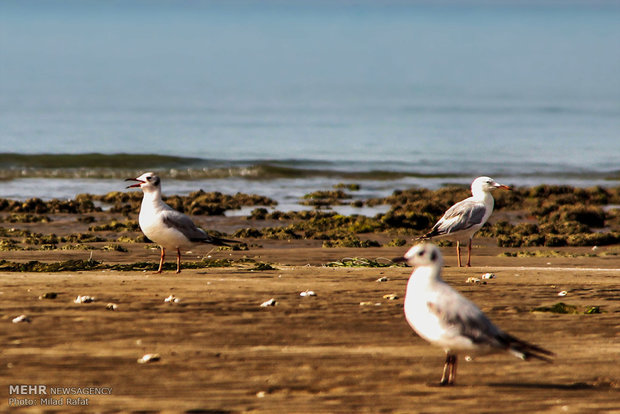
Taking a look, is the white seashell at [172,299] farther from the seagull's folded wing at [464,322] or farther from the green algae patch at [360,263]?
the green algae patch at [360,263]

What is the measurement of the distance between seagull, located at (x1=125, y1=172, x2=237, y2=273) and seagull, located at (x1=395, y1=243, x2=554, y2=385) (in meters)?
4.53

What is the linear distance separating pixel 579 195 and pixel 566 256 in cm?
1131

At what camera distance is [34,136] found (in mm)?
49812

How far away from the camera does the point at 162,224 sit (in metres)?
9.77

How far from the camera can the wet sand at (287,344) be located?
5410 millimetres

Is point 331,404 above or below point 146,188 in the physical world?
below

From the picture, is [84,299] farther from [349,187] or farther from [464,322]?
[349,187]

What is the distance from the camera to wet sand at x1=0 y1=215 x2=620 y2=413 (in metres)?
5.41

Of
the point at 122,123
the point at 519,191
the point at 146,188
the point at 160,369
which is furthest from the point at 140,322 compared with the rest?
the point at 122,123

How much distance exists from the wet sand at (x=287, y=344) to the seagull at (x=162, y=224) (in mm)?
377

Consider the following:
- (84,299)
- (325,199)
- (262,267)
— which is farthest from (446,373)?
(325,199)

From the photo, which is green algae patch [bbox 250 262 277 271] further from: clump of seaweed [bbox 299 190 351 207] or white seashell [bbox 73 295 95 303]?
clump of seaweed [bbox 299 190 351 207]

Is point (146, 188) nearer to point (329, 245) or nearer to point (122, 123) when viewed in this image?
point (329, 245)

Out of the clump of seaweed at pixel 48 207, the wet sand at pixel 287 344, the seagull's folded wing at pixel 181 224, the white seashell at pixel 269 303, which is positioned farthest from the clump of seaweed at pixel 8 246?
the white seashell at pixel 269 303
